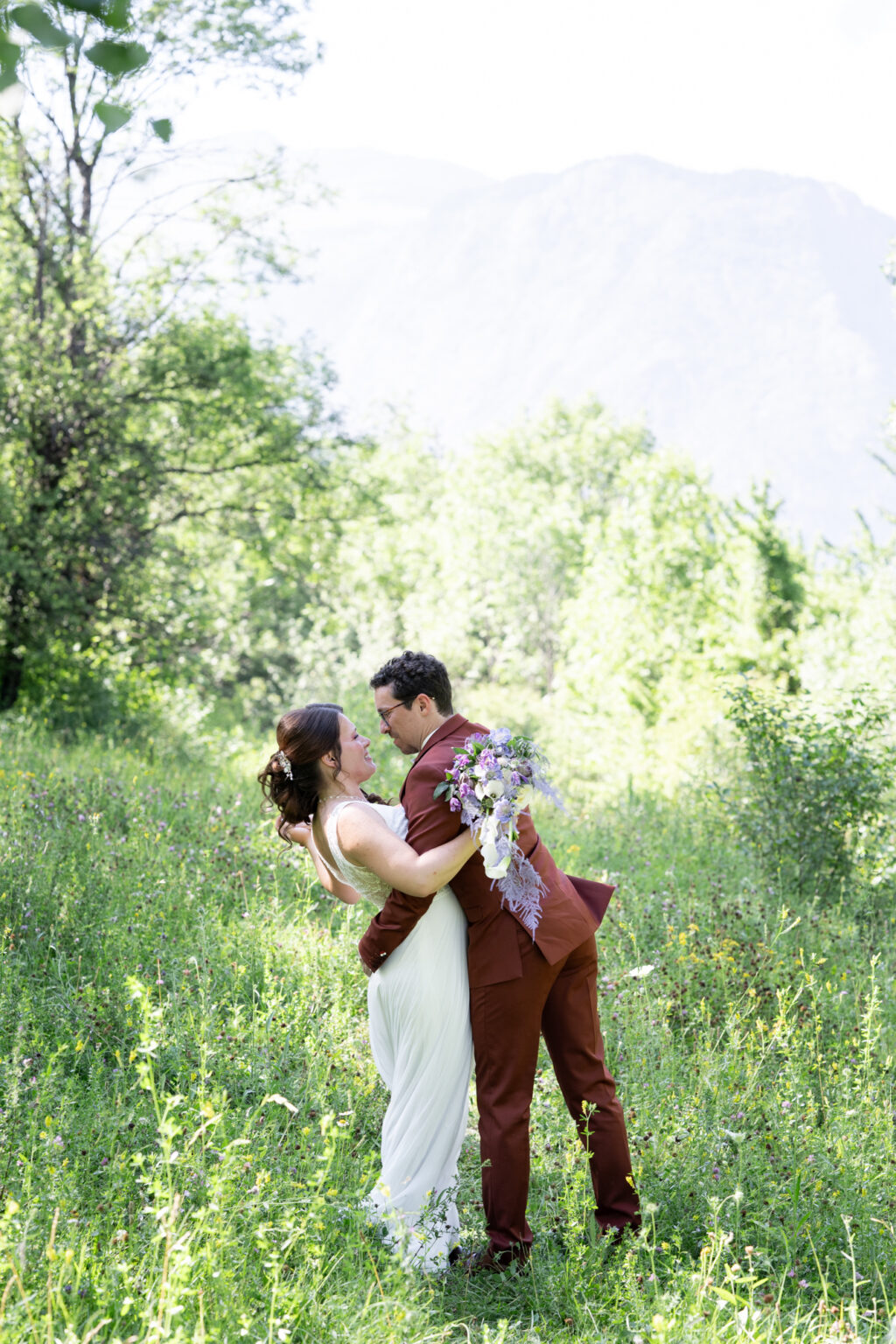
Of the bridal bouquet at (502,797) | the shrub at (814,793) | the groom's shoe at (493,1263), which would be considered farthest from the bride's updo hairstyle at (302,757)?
the shrub at (814,793)

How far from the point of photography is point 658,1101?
4504mm

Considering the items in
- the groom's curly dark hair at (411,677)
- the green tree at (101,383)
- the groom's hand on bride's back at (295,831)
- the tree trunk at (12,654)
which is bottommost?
the tree trunk at (12,654)

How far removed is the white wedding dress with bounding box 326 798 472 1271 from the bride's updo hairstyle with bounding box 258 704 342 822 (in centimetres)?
17

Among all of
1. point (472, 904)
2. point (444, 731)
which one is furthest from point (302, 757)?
point (472, 904)

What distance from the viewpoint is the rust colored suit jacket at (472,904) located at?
3586 millimetres

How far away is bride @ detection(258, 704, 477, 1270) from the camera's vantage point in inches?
147

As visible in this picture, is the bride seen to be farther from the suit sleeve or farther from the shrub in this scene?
the shrub

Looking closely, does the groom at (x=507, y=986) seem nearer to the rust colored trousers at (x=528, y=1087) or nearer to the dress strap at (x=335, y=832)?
the rust colored trousers at (x=528, y=1087)

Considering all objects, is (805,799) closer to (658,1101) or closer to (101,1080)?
(658,1101)

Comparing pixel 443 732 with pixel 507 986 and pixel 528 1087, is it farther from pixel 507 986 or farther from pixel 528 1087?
pixel 528 1087

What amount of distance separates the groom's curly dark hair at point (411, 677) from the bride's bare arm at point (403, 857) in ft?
1.57

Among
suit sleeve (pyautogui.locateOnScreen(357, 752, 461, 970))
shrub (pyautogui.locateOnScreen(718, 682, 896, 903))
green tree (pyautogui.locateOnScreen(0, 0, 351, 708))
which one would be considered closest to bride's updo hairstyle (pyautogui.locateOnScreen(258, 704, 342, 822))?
suit sleeve (pyautogui.locateOnScreen(357, 752, 461, 970))

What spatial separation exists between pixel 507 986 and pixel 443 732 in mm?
920

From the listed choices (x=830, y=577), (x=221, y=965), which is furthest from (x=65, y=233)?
(x=830, y=577)
